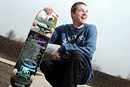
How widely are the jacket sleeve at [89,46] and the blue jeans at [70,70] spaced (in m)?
0.09

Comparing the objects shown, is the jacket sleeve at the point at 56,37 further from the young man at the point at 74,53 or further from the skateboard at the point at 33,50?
the skateboard at the point at 33,50

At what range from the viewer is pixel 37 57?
2.19 metres

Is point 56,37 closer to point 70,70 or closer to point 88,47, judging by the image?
point 88,47

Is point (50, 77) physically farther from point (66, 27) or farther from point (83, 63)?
point (66, 27)

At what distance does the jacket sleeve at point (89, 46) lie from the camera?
6.91ft

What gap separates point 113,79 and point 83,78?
1234cm

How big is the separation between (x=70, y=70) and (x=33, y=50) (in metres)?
0.66

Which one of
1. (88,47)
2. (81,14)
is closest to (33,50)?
(88,47)

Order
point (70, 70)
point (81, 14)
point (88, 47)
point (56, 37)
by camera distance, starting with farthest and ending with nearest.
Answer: point (56, 37), point (81, 14), point (88, 47), point (70, 70)

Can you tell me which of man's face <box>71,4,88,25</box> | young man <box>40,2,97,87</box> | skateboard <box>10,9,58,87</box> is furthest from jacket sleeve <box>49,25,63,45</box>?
man's face <box>71,4,88,25</box>

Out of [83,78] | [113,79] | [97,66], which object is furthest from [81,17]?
[97,66]

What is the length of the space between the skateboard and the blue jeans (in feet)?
0.82

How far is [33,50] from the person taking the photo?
7.17ft

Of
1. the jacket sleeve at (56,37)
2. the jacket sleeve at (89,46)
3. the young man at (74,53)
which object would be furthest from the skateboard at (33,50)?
the jacket sleeve at (89,46)
